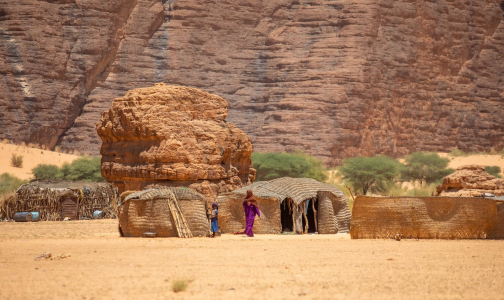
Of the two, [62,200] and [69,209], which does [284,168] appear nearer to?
[69,209]

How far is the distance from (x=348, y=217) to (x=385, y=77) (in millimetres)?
39848

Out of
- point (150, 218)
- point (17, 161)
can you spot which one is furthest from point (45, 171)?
point (150, 218)

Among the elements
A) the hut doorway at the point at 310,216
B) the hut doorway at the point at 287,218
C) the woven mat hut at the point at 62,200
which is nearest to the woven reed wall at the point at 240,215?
the hut doorway at the point at 310,216

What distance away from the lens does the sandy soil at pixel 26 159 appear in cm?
4112

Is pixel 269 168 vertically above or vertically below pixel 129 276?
above

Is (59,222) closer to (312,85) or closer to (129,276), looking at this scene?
(129,276)

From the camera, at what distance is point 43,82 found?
56.5 metres

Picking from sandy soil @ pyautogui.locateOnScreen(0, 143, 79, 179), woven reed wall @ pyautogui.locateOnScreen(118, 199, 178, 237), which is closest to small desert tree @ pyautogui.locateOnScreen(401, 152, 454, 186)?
sandy soil @ pyautogui.locateOnScreen(0, 143, 79, 179)

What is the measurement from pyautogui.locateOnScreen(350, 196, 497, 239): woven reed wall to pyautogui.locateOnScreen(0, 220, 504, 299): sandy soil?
18.7 inches

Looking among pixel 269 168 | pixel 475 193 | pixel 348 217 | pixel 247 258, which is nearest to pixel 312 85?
pixel 269 168

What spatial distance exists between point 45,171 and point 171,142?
69.0 ft

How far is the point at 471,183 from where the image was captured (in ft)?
82.4

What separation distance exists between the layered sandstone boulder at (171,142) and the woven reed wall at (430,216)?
597 cm

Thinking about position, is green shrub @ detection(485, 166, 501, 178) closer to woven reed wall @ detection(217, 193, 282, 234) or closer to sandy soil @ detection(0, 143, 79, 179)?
sandy soil @ detection(0, 143, 79, 179)
